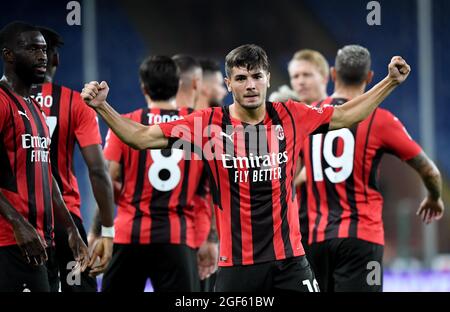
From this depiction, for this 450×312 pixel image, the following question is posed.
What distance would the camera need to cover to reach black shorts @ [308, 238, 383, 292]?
5.84m

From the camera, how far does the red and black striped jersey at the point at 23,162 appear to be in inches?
176

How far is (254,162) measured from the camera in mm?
4609

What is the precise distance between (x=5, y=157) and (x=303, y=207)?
2580mm

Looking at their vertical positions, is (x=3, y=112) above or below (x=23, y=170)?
above

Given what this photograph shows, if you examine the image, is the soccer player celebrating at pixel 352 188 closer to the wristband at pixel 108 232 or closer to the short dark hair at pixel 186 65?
the short dark hair at pixel 186 65

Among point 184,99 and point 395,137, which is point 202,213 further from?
point 395,137

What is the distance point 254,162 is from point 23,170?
117 centimetres

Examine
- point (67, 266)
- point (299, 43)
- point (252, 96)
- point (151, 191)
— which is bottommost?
point (67, 266)

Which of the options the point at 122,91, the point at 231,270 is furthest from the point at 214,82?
the point at 122,91

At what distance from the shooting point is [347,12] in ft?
41.5

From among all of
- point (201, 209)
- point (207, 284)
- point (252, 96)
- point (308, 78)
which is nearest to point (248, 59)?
point (252, 96)

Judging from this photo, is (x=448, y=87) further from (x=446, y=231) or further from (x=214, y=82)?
(x=214, y=82)

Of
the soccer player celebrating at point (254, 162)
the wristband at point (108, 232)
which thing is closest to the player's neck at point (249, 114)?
the soccer player celebrating at point (254, 162)

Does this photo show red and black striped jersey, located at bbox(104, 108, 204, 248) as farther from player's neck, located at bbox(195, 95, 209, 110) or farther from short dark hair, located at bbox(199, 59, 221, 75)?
short dark hair, located at bbox(199, 59, 221, 75)
